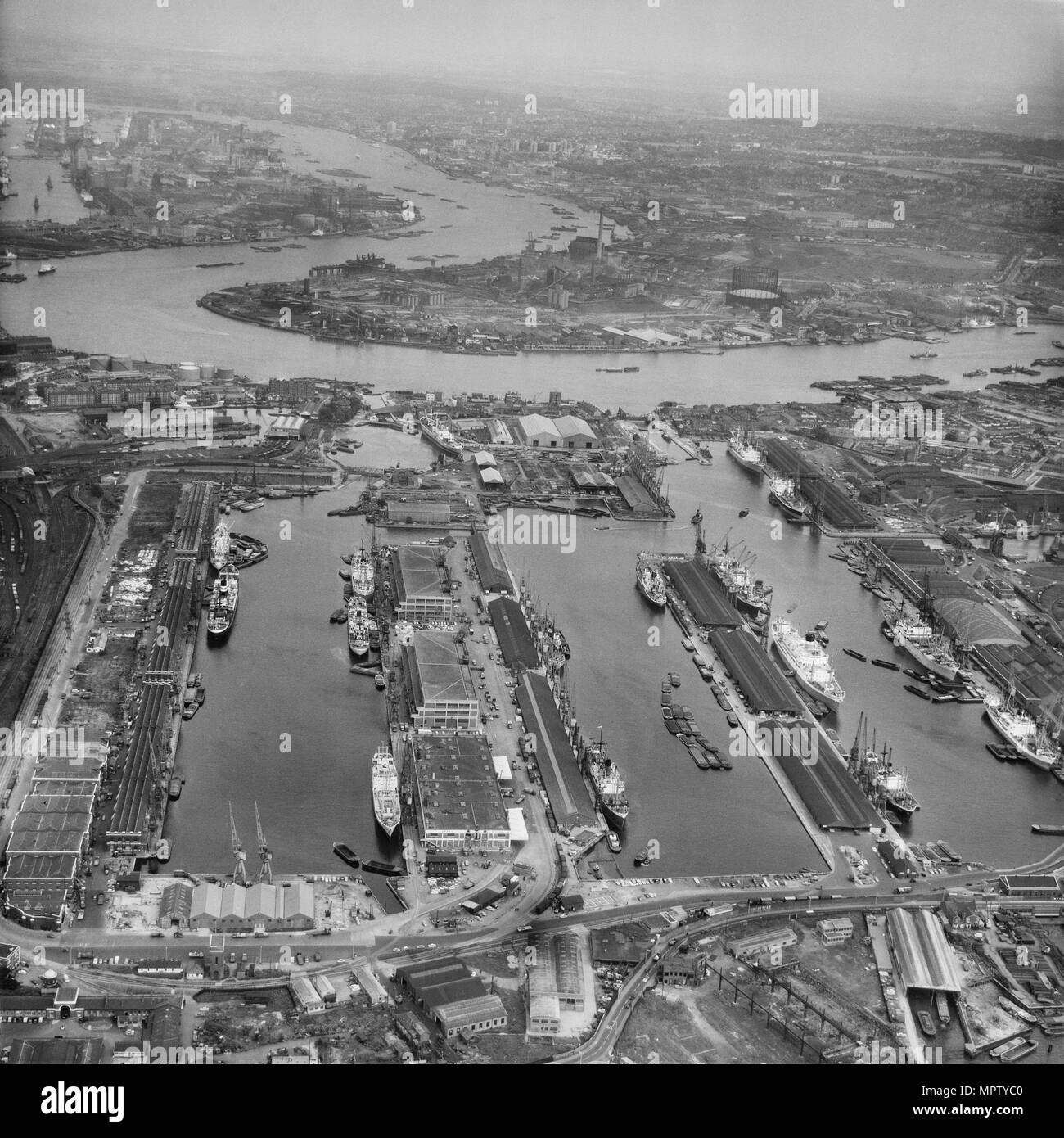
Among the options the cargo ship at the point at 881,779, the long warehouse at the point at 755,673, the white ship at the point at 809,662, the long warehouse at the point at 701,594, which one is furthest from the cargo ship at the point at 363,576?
the cargo ship at the point at 881,779

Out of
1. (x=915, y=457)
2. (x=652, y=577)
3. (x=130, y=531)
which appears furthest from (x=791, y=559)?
(x=130, y=531)

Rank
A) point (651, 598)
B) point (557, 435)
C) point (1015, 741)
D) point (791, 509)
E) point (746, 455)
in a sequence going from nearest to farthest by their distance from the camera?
point (1015, 741)
point (651, 598)
point (791, 509)
point (746, 455)
point (557, 435)

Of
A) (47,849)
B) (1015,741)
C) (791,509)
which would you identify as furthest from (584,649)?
(47,849)

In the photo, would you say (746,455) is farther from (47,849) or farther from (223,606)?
(47,849)

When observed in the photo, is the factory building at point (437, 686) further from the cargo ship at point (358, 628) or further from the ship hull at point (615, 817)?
the ship hull at point (615, 817)

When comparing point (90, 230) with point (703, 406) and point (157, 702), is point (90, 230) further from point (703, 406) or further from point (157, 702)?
point (157, 702)

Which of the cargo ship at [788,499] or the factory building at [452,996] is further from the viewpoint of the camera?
the cargo ship at [788,499]
